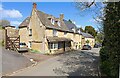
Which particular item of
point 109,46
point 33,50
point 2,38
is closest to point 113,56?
point 109,46

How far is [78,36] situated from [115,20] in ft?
176

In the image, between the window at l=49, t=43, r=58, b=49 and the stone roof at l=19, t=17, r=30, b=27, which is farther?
the stone roof at l=19, t=17, r=30, b=27

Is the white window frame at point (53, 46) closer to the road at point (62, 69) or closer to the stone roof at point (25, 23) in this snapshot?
the stone roof at point (25, 23)

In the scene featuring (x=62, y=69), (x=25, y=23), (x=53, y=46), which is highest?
(x=25, y=23)

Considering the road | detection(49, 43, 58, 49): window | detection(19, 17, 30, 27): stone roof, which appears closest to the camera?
the road

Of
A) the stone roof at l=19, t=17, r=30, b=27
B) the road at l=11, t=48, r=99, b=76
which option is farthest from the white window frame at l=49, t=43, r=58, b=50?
the road at l=11, t=48, r=99, b=76

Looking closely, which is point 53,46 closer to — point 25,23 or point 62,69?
point 25,23

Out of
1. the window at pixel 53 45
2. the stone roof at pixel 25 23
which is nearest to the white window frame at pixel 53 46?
the window at pixel 53 45

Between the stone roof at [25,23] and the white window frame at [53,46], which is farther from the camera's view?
the stone roof at [25,23]

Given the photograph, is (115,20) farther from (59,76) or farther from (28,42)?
(28,42)

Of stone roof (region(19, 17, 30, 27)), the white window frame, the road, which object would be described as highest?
stone roof (region(19, 17, 30, 27))

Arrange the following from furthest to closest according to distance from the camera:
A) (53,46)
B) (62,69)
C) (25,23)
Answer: (25,23), (53,46), (62,69)

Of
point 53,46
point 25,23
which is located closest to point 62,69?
point 53,46

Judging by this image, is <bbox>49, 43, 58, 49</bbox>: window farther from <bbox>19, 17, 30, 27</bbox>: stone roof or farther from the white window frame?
<bbox>19, 17, 30, 27</bbox>: stone roof
